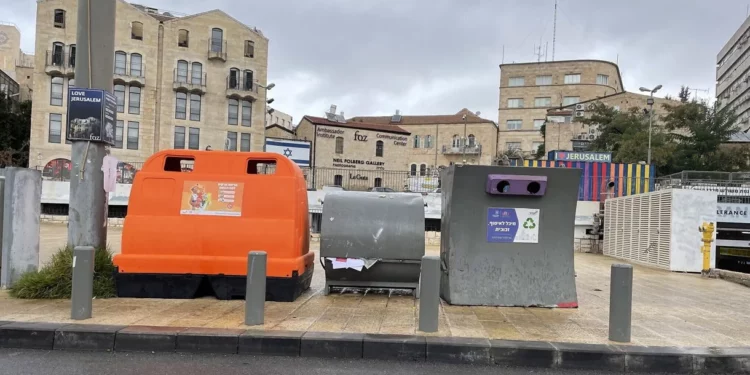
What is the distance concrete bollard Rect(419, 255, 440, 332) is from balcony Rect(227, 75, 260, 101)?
4859 centimetres

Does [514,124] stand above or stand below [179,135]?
above

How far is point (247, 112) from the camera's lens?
172 ft

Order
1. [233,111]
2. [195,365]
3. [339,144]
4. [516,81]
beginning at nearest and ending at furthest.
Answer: [195,365], [339,144], [233,111], [516,81]

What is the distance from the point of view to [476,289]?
24.4 feet

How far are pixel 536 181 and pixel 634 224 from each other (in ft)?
36.2

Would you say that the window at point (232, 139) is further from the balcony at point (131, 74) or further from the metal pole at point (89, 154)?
the metal pole at point (89, 154)

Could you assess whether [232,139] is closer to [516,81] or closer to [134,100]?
[134,100]

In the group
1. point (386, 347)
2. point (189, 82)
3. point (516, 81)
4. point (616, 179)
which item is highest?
point (516, 81)

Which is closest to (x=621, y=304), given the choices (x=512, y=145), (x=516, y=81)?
(x=512, y=145)

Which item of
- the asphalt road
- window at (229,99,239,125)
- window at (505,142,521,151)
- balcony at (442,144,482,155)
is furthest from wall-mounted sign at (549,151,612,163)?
window at (505,142,521,151)

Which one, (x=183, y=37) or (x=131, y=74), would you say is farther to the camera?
(x=183, y=37)

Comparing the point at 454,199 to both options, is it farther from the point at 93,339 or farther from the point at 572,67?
the point at 572,67

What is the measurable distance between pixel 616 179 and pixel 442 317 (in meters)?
19.9

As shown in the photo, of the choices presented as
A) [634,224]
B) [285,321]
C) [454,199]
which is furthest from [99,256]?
[634,224]
